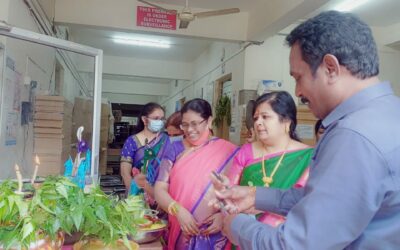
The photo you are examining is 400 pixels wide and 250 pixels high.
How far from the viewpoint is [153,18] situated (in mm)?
4836

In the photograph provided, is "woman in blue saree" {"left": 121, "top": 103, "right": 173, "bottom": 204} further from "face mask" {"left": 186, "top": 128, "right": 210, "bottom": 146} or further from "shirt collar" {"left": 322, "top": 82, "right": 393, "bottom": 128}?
"shirt collar" {"left": 322, "top": 82, "right": 393, "bottom": 128}

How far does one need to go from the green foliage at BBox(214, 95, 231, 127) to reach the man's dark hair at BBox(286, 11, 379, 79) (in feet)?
15.9

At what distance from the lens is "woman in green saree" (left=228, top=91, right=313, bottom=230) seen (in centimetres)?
160

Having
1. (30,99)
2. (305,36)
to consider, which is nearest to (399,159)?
(305,36)

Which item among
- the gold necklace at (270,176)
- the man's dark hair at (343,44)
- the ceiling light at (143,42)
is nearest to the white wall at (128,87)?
the ceiling light at (143,42)

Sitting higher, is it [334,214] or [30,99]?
[30,99]

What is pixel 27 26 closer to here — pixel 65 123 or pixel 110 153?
pixel 65 123

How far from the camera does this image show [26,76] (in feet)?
11.1

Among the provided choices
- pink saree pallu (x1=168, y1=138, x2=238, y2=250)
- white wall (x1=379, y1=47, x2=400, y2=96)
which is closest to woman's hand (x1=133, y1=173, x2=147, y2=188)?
pink saree pallu (x1=168, y1=138, x2=238, y2=250)

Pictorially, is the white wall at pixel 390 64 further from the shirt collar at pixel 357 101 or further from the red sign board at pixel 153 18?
the shirt collar at pixel 357 101

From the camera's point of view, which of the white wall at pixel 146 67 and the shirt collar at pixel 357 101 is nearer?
the shirt collar at pixel 357 101

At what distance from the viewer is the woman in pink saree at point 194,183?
69.5 inches

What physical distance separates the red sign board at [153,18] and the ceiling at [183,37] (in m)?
Result: 0.15

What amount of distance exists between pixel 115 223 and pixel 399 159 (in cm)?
73
